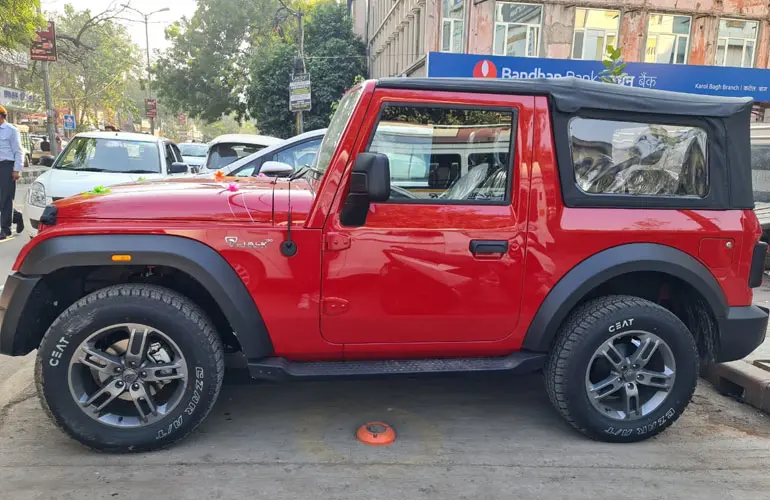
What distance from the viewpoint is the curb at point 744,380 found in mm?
3793

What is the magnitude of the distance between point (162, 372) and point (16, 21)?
14708mm

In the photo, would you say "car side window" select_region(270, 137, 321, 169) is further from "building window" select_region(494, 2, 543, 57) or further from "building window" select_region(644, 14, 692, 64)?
"building window" select_region(644, 14, 692, 64)

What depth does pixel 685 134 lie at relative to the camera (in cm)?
325

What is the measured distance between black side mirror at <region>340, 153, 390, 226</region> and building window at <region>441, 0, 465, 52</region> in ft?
63.4

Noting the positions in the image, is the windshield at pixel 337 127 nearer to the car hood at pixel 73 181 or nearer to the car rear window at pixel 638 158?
the car rear window at pixel 638 158

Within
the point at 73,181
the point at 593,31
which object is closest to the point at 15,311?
the point at 73,181

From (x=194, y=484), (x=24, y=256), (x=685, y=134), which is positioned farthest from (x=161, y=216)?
(x=685, y=134)

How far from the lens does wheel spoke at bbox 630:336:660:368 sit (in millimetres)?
3201

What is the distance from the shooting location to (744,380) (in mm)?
3938

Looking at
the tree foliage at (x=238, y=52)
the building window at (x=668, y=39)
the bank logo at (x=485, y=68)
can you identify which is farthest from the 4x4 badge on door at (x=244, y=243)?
the tree foliage at (x=238, y=52)

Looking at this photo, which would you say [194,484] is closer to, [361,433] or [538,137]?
[361,433]

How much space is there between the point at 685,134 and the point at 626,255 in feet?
2.65

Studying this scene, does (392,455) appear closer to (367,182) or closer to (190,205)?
(367,182)

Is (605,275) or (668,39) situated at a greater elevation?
(668,39)
